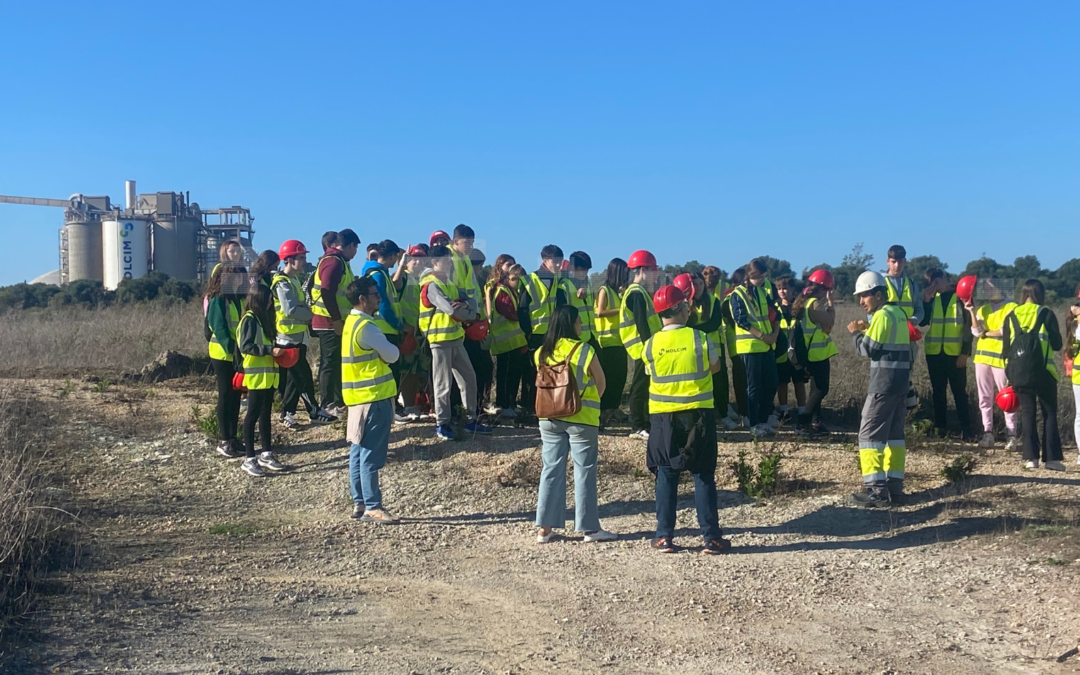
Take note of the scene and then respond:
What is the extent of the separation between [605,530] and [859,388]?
21.3 feet

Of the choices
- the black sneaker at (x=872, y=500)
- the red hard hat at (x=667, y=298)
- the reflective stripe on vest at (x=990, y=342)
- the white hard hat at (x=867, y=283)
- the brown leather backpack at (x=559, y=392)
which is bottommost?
the black sneaker at (x=872, y=500)

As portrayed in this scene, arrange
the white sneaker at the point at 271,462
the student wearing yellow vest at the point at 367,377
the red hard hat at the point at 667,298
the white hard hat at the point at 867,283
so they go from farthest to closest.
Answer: the white sneaker at the point at 271,462
the white hard hat at the point at 867,283
the student wearing yellow vest at the point at 367,377
the red hard hat at the point at 667,298

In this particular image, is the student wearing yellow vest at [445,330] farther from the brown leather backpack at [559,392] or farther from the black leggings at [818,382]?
the black leggings at [818,382]

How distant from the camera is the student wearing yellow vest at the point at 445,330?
9383 mm

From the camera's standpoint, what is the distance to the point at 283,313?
9.85 m

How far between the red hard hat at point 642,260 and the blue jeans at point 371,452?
3094 millimetres

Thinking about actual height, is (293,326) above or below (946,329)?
above

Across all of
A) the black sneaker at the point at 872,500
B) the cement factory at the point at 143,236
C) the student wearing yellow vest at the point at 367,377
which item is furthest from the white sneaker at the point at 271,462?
the cement factory at the point at 143,236

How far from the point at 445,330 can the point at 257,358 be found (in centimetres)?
180

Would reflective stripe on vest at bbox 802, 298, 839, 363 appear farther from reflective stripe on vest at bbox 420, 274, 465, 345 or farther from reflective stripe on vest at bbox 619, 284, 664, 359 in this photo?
reflective stripe on vest at bbox 420, 274, 465, 345

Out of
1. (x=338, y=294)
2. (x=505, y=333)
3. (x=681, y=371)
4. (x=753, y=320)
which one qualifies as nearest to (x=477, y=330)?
(x=505, y=333)

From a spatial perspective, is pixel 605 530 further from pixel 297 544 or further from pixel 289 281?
pixel 289 281

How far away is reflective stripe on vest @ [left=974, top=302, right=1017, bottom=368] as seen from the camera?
32.1 feet

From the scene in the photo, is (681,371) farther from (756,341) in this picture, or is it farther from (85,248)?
(85,248)
